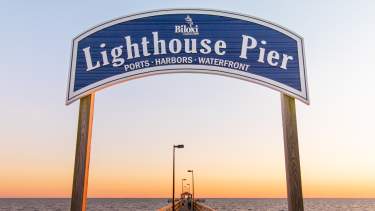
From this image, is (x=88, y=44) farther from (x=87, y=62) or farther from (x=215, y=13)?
(x=215, y=13)

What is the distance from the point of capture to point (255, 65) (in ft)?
22.0

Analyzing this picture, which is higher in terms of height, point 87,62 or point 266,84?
point 87,62

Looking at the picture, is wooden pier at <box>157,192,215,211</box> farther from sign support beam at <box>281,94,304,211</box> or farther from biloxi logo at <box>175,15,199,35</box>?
biloxi logo at <box>175,15,199,35</box>

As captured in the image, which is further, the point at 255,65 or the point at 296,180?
the point at 255,65

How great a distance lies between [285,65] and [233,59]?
95 centimetres

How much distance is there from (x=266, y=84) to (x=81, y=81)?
332 cm

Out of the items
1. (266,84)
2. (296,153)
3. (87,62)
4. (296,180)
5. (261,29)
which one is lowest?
(296,180)

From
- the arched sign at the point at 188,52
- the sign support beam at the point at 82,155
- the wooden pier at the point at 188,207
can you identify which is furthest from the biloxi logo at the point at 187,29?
the wooden pier at the point at 188,207

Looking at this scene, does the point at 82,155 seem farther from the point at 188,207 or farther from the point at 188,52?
the point at 188,207

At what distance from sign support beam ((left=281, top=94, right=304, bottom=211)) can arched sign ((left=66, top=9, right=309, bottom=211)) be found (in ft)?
0.13

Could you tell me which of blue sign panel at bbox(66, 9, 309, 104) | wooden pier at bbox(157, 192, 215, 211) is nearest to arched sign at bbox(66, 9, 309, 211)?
blue sign panel at bbox(66, 9, 309, 104)

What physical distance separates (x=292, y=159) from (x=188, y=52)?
8.58 ft

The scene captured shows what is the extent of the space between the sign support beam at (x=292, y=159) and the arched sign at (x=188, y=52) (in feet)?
0.13

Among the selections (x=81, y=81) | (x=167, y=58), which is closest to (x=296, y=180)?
(x=167, y=58)
